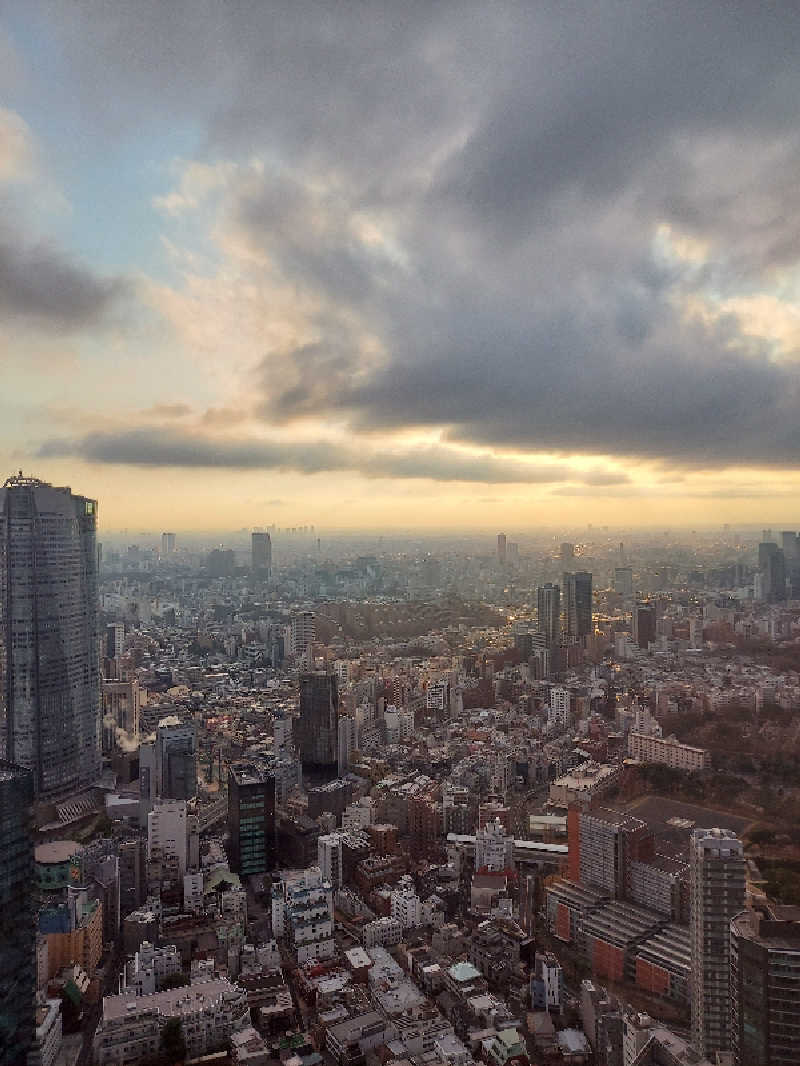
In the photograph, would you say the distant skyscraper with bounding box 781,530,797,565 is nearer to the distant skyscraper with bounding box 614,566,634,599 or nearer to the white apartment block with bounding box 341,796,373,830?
the distant skyscraper with bounding box 614,566,634,599

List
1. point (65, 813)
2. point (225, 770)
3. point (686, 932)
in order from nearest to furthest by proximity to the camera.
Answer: point (686, 932), point (65, 813), point (225, 770)

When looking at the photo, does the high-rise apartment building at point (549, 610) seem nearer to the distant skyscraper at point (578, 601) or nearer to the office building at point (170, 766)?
the distant skyscraper at point (578, 601)

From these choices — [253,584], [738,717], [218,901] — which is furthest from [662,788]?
[253,584]

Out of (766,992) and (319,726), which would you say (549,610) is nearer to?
(319,726)

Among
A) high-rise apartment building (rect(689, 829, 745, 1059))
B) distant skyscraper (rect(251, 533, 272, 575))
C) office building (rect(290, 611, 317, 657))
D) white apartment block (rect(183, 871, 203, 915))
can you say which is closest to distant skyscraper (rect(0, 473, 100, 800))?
white apartment block (rect(183, 871, 203, 915))

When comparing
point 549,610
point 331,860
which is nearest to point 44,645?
point 331,860

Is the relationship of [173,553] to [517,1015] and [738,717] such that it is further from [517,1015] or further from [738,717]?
[517,1015]

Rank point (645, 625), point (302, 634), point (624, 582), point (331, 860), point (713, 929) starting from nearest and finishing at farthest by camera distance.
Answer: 1. point (713, 929)
2. point (331, 860)
3. point (645, 625)
4. point (624, 582)
5. point (302, 634)
